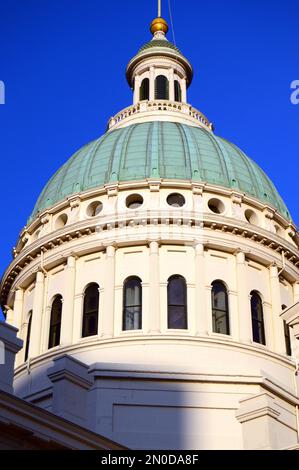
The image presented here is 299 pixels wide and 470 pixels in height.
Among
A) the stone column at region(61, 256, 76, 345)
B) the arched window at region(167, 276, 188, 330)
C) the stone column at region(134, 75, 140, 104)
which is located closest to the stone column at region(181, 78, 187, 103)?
the stone column at region(134, 75, 140, 104)

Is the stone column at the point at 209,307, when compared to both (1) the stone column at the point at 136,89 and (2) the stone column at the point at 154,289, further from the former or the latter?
(1) the stone column at the point at 136,89

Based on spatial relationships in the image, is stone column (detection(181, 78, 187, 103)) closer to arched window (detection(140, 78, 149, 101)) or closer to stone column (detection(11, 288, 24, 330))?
arched window (detection(140, 78, 149, 101))

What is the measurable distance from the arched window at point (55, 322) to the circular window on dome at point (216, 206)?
7736 millimetres

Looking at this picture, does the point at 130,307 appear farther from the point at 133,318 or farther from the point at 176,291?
the point at 176,291

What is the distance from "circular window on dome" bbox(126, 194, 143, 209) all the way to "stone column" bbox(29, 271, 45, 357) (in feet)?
16.0

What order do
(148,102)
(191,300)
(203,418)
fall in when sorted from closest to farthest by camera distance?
(203,418) → (191,300) → (148,102)

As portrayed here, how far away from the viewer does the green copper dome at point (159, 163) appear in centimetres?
4291

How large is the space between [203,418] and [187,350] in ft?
9.88

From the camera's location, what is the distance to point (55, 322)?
1601 inches

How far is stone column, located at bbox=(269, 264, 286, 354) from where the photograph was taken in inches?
1563

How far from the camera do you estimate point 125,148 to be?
44469mm
